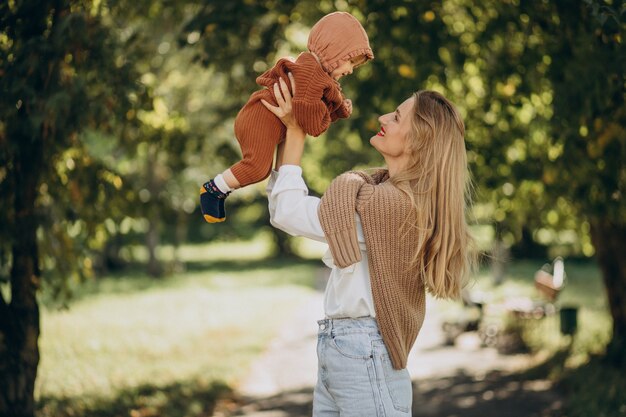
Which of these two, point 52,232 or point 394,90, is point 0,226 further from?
point 394,90

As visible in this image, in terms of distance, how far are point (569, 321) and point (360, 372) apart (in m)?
7.79

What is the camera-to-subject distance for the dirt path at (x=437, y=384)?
805cm

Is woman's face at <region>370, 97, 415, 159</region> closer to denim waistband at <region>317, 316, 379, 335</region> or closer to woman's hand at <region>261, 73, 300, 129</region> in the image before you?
woman's hand at <region>261, 73, 300, 129</region>

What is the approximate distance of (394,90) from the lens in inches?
270

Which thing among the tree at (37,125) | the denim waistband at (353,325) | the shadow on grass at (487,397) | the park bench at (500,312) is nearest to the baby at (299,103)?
the denim waistband at (353,325)

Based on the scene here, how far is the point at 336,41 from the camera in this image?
294 cm

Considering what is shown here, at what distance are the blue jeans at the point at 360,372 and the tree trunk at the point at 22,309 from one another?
3.01 m

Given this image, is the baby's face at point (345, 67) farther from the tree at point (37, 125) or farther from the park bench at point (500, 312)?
the park bench at point (500, 312)

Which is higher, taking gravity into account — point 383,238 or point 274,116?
point 274,116

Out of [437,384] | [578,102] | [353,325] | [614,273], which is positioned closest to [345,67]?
[353,325]

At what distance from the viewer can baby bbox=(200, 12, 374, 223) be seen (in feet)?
9.43

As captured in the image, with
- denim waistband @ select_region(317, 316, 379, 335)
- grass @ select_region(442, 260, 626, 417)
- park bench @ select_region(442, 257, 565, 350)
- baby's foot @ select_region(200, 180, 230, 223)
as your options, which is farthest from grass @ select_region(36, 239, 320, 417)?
denim waistband @ select_region(317, 316, 379, 335)

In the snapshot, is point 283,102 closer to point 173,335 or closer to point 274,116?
point 274,116

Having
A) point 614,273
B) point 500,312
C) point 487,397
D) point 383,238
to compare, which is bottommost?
point 487,397
